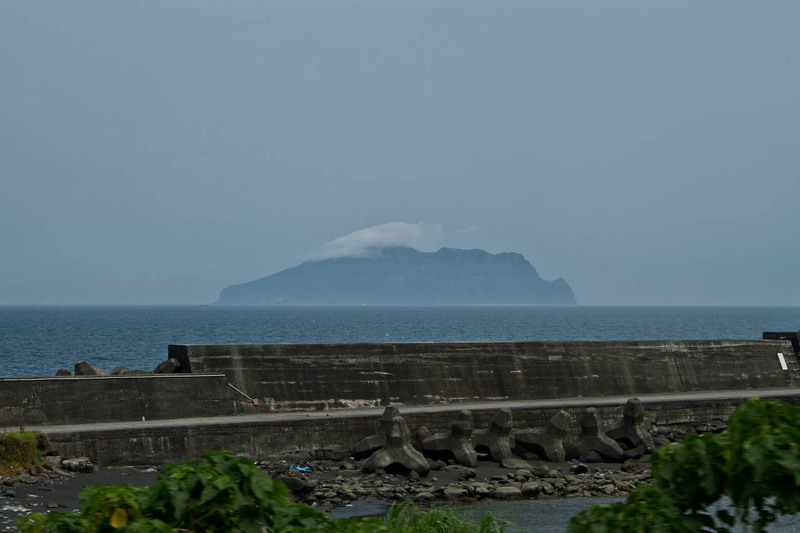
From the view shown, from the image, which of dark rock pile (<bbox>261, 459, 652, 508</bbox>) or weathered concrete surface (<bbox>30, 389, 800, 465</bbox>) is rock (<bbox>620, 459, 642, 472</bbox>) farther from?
weathered concrete surface (<bbox>30, 389, 800, 465</bbox>)

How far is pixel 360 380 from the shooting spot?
22094 mm

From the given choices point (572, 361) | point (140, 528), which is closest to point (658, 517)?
point (140, 528)

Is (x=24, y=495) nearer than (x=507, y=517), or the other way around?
(x=24, y=495)

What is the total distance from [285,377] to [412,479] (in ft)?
15.1

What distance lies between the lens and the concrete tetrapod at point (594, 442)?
21078mm

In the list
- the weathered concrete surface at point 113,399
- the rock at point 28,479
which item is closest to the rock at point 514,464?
the weathered concrete surface at point 113,399

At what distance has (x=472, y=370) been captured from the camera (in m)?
23.6

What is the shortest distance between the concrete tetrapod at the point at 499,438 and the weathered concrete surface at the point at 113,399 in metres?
4.86

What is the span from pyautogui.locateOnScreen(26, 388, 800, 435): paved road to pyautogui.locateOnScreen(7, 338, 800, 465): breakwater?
0.04m

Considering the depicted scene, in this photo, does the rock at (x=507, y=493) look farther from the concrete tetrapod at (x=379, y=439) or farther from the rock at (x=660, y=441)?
the rock at (x=660, y=441)

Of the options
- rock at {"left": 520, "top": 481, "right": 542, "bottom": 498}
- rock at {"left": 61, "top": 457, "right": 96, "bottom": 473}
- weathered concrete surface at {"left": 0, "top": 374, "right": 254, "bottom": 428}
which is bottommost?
rock at {"left": 520, "top": 481, "right": 542, "bottom": 498}

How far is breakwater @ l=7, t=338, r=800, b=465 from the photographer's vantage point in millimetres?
18250

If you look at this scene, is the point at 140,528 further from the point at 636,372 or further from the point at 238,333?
the point at 238,333

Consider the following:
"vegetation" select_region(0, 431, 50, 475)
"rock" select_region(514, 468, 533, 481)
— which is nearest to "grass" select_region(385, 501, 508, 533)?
"rock" select_region(514, 468, 533, 481)
